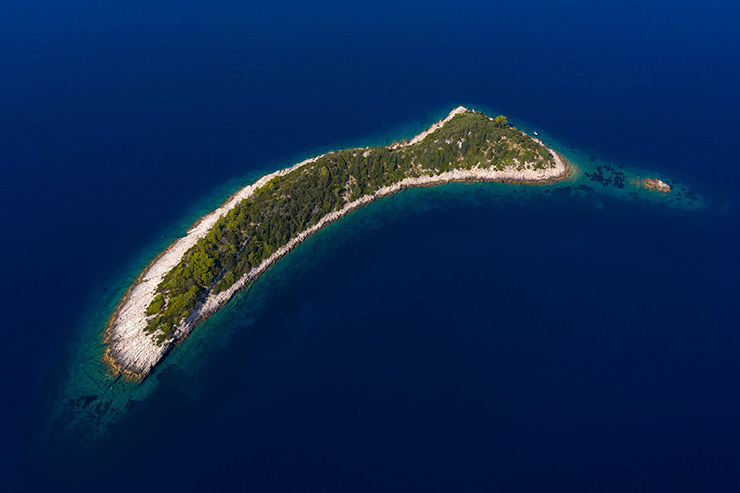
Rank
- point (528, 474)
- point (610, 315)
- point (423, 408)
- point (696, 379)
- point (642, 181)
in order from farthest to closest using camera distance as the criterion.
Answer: point (642, 181)
point (610, 315)
point (696, 379)
point (423, 408)
point (528, 474)

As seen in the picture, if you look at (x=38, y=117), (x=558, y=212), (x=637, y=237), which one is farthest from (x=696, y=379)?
(x=38, y=117)

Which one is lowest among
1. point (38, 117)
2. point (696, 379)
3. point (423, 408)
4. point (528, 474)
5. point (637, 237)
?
point (528, 474)

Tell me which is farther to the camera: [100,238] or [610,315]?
[100,238]

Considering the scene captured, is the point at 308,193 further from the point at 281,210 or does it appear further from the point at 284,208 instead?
the point at 281,210

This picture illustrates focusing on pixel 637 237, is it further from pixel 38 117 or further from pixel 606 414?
pixel 38 117

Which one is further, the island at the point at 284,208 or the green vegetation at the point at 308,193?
the green vegetation at the point at 308,193

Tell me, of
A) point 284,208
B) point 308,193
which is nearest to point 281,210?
point 284,208
